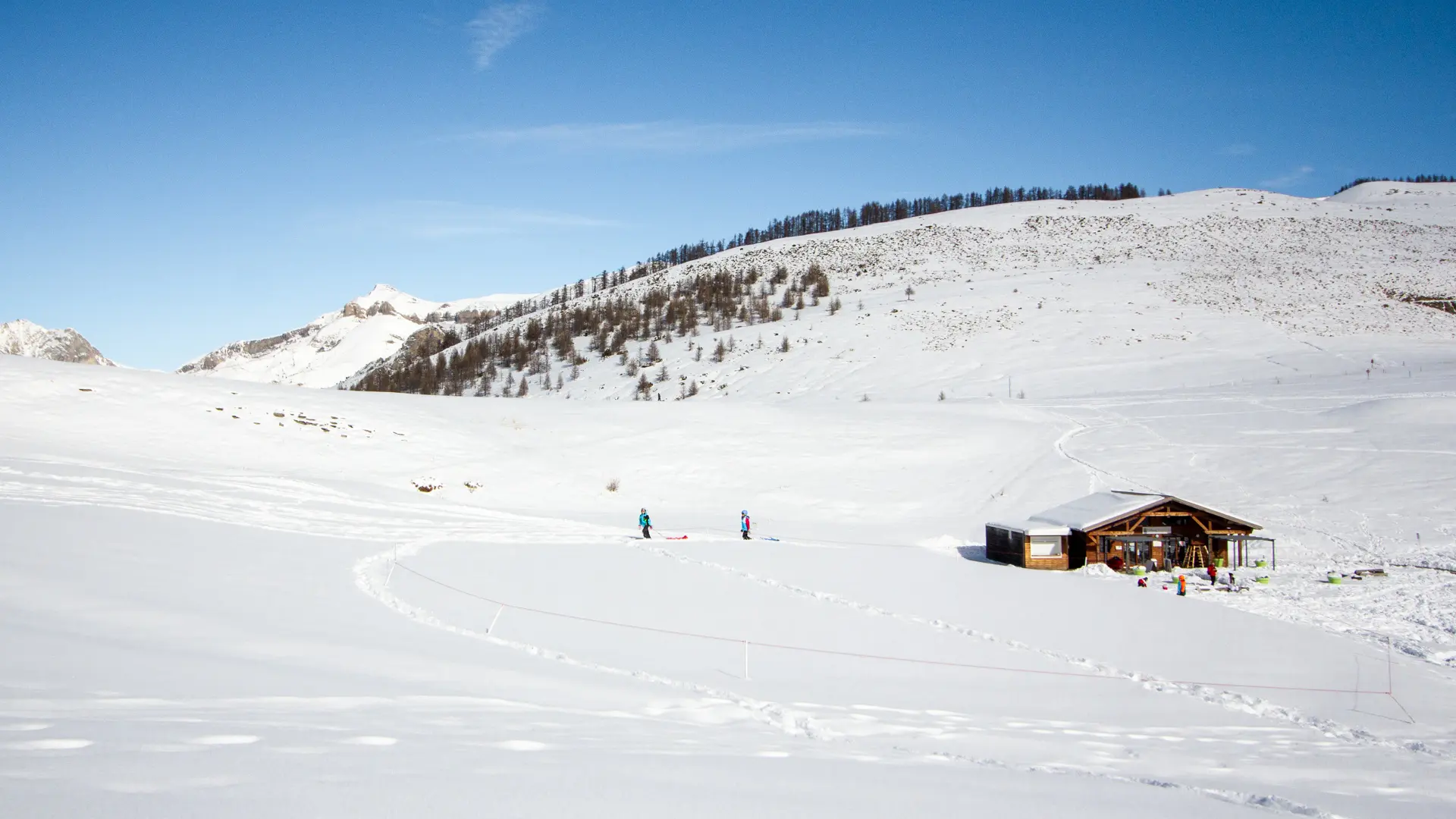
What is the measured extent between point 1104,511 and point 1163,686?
16937 mm

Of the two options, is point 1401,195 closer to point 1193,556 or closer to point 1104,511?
point 1193,556

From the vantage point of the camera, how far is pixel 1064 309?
8212 cm

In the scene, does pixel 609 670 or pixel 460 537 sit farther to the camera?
pixel 460 537

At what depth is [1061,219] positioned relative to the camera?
127 m

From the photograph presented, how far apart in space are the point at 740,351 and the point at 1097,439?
42.4m

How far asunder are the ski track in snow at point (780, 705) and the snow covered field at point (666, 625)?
0.29 feet

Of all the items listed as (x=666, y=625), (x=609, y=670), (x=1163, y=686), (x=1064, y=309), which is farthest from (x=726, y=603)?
(x=1064, y=309)

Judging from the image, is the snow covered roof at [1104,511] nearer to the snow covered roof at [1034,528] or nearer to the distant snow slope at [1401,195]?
the snow covered roof at [1034,528]

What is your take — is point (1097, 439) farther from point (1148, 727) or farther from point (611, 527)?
point (1148, 727)

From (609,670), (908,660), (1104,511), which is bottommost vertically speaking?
(908,660)

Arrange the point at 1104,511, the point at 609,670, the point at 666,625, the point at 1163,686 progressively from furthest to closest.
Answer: the point at 1104,511
the point at 666,625
the point at 1163,686
the point at 609,670

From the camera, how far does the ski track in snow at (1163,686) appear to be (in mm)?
11609

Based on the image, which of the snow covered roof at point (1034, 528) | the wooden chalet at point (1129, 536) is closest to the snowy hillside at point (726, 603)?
the wooden chalet at point (1129, 536)

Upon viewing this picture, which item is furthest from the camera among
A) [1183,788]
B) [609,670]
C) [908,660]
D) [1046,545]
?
[1046,545]
